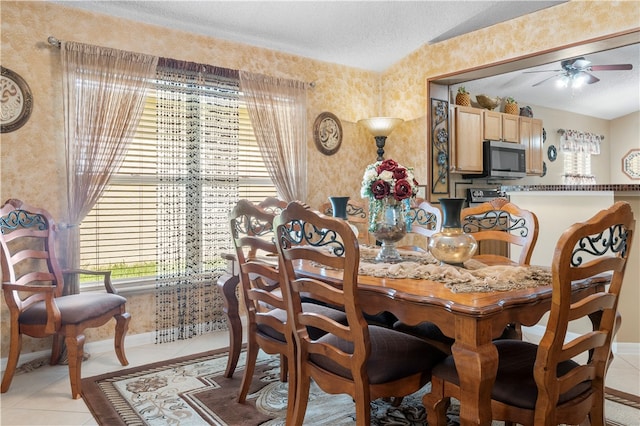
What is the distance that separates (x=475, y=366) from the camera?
56.6 inches

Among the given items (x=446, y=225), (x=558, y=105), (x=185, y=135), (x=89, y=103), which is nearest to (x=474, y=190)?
(x=558, y=105)

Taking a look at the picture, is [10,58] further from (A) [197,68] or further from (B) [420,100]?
(B) [420,100]

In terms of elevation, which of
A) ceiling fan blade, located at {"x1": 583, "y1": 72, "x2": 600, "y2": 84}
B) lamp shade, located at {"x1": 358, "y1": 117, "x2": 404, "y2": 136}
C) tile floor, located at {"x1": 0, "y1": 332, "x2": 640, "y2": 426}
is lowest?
tile floor, located at {"x1": 0, "y1": 332, "x2": 640, "y2": 426}

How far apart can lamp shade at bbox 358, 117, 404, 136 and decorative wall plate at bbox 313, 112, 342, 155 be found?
288 millimetres

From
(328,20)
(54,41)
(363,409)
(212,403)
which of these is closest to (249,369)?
(212,403)

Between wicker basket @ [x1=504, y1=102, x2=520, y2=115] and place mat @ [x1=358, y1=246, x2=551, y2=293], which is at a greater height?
wicker basket @ [x1=504, y1=102, x2=520, y2=115]

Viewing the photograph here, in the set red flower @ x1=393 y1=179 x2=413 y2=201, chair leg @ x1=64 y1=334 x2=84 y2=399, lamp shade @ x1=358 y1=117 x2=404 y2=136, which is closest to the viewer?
red flower @ x1=393 y1=179 x2=413 y2=201

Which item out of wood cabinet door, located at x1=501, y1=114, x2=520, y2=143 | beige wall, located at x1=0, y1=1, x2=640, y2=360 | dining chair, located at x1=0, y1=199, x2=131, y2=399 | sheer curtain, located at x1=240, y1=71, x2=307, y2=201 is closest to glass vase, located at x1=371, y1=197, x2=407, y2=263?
dining chair, located at x1=0, y1=199, x2=131, y2=399

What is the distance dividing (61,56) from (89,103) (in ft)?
1.15

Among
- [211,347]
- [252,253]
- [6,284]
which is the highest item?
[252,253]

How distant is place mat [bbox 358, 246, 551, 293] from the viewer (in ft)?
5.57

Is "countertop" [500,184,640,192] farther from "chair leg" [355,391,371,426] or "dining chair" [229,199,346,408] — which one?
"chair leg" [355,391,371,426]

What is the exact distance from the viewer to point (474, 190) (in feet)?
19.1

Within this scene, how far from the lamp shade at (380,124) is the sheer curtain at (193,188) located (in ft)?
4.65
